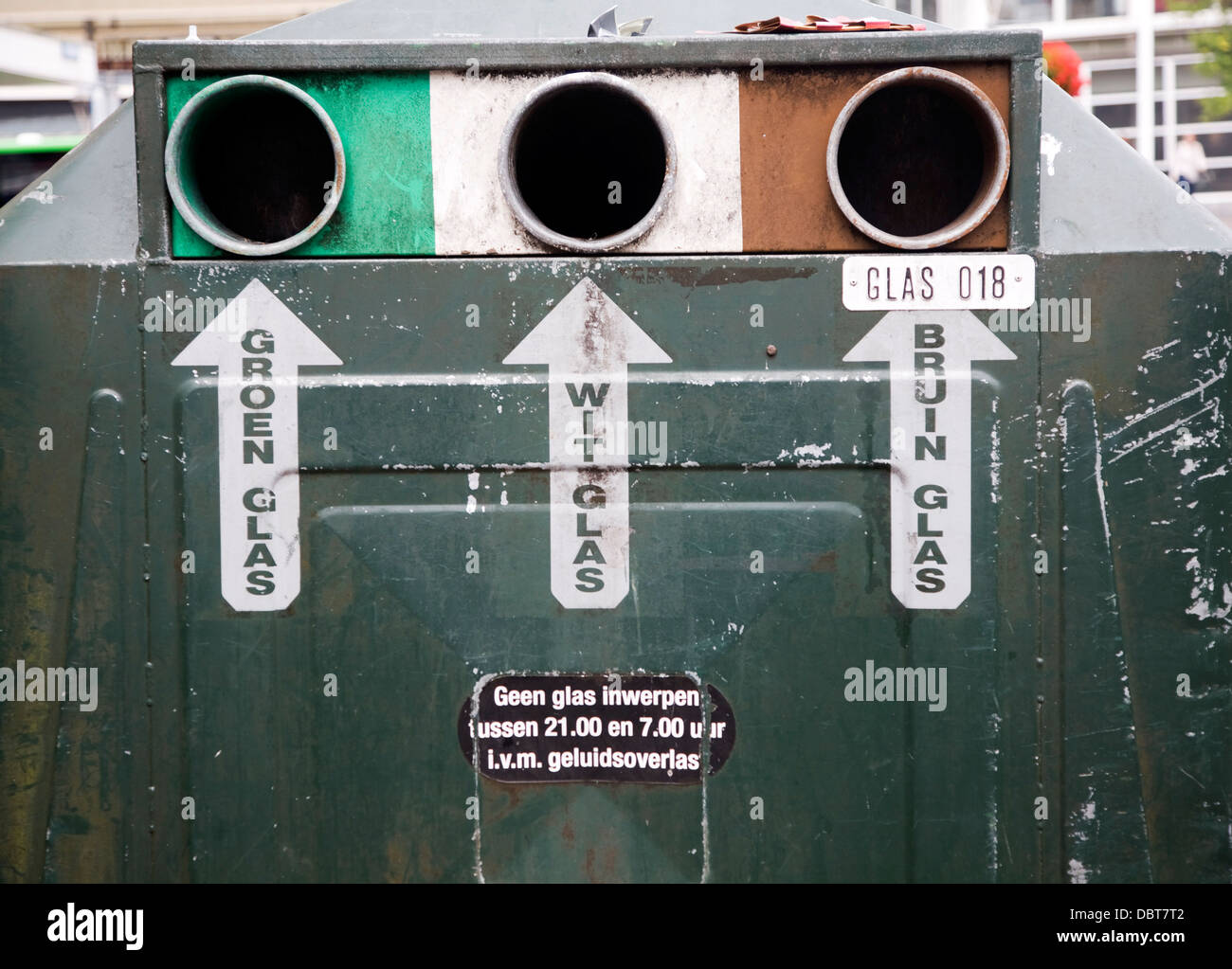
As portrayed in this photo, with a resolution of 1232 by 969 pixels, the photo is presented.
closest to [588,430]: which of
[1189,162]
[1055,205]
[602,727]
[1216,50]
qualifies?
[602,727]

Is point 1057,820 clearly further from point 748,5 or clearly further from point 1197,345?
point 748,5

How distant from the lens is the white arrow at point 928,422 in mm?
2004

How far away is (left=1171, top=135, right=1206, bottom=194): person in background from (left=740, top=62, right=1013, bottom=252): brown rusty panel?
11714mm

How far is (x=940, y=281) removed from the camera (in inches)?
78.5

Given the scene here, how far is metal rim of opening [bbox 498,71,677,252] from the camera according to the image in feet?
6.38

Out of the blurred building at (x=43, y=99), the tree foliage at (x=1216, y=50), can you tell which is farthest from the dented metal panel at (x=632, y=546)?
the tree foliage at (x=1216, y=50)

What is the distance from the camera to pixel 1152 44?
54.8ft

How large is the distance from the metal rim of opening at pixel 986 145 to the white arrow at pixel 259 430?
2.90ft

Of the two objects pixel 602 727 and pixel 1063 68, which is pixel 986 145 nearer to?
pixel 602 727

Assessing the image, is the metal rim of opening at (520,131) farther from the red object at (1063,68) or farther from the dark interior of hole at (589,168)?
the red object at (1063,68)

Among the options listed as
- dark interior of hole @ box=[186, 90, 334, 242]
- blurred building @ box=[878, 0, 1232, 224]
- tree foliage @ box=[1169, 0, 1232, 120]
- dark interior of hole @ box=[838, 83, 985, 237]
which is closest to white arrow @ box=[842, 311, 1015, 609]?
dark interior of hole @ box=[838, 83, 985, 237]

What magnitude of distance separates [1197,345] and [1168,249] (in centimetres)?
17

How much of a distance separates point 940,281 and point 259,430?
1165 millimetres
